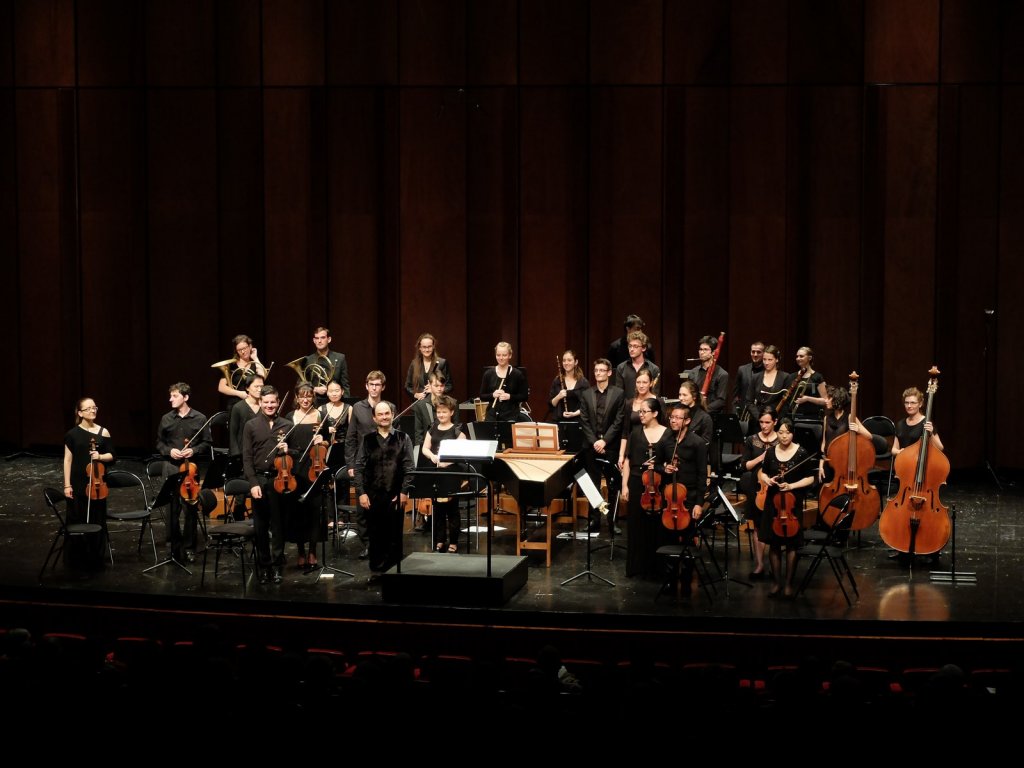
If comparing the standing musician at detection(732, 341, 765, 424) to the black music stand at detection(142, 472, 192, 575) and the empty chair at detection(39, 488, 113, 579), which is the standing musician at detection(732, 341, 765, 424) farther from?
the empty chair at detection(39, 488, 113, 579)

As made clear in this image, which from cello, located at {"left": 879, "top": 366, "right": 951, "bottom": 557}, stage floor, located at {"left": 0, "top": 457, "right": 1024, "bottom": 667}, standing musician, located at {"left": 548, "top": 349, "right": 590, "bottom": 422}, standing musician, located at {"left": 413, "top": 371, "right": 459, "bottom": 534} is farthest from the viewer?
standing musician, located at {"left": 548, "top": 349, "right": 590, "bottom": 422}

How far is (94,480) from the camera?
853 centimetres

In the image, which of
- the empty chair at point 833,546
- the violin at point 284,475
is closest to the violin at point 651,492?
the empty chair at point 833,546

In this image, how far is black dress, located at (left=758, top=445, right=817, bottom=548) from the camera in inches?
308

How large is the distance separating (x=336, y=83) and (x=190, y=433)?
527 centimetres

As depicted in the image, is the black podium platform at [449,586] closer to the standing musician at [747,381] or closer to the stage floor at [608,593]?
the stage floor at [608,593]

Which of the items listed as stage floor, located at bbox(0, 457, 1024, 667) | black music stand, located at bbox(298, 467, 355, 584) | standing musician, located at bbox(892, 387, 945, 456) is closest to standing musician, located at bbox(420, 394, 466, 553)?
stage floor, located at bbox(0, 457, 1024, 667)

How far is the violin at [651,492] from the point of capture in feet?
26.5

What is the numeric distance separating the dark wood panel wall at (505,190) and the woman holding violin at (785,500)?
4.64m

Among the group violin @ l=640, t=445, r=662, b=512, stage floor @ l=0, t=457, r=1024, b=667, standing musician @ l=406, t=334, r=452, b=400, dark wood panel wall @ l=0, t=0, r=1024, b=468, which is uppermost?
dark wood panel wall @ l=0, t=0, r=1024, b=468

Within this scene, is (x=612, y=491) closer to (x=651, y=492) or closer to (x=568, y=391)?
(x=568, y=391)

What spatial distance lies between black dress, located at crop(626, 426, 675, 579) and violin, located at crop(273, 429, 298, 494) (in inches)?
95.7

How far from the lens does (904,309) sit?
12.3 meters

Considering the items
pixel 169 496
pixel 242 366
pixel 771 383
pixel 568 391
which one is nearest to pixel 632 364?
pixel 568 391
